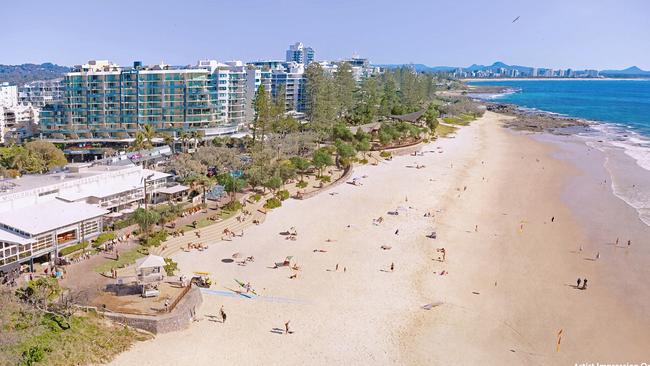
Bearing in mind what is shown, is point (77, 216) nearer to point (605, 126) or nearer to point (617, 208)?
point (617, 208)

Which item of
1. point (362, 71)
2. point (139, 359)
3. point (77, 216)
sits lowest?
point (139, 359)

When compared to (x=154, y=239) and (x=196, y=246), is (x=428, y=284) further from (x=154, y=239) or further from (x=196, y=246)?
(x=154, y=239)

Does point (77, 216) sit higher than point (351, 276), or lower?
higher

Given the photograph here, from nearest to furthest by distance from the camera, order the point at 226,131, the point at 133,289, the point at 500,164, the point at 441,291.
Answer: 1. the point at 133,289
2. the point at 441,291
3. the point at 500,164
4. the point at 226,131

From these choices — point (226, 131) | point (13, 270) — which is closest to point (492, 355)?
point (13, 270)

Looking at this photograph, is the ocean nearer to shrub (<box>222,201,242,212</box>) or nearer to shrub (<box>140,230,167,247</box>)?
shrub (<box>222,201,242,212</box>)

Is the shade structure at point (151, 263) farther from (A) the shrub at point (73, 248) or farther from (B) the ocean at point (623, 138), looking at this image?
(B) the ocean at point (623, 138)
